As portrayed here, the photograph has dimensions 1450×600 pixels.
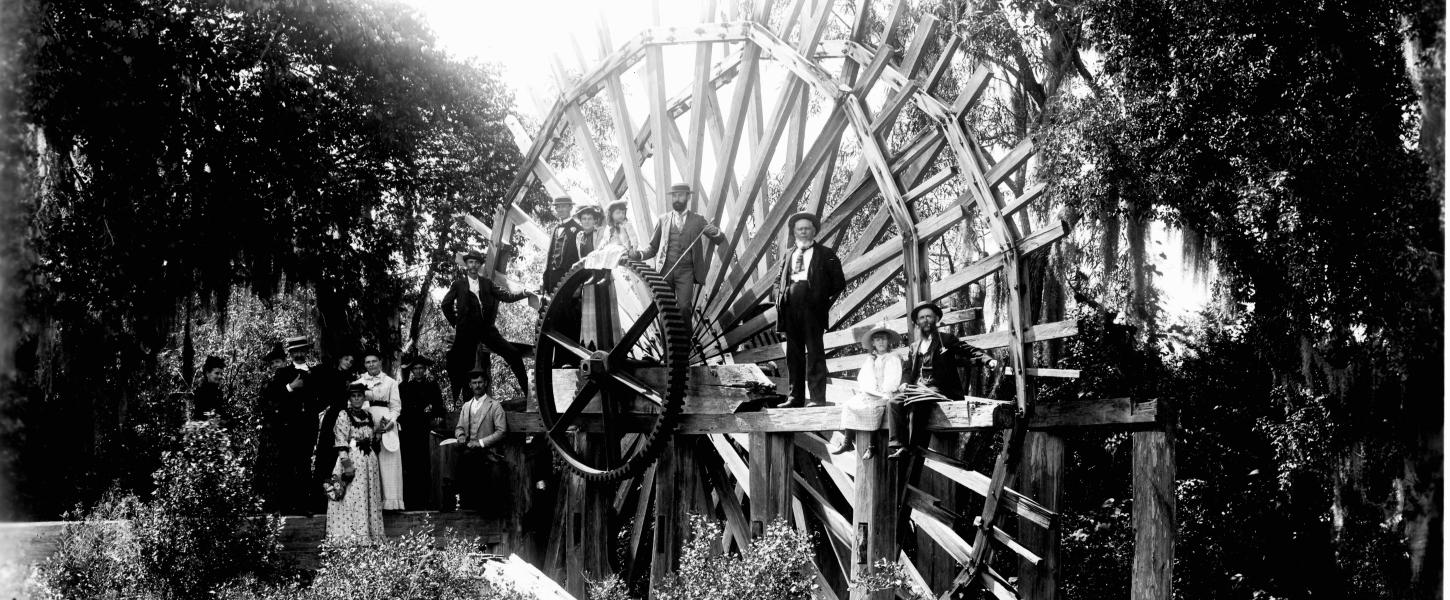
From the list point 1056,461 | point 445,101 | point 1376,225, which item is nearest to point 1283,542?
point 1376,225

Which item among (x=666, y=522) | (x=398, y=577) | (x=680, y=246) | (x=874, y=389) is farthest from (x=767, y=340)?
(x=398, y=577)

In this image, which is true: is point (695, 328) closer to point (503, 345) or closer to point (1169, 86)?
point (503, 345)

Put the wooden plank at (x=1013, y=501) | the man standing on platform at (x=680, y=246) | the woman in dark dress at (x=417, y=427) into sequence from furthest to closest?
1. the woman in dark dress at (x=417, y=427)
2. the man standing on platform at (x=680, y=246)
3. the wooden plank at (x=1013, y=501)

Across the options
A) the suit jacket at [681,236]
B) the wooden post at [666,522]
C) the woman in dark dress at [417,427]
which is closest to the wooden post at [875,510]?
the wooden post at [666,522]

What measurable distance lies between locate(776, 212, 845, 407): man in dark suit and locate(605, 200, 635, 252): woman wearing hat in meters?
1.98

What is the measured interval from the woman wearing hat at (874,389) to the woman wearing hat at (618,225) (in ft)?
10.4

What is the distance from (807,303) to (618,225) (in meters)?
2.53

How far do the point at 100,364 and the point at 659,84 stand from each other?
23.4 feet

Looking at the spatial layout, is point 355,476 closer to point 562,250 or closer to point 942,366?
Answer: point 562,250

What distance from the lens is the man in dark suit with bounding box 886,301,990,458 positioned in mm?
8852

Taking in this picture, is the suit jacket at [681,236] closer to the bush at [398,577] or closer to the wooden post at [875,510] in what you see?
the bush at [398,577]

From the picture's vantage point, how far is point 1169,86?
1332 centimetres

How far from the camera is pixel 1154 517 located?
934 centimetres

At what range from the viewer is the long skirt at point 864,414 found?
8.79 m
